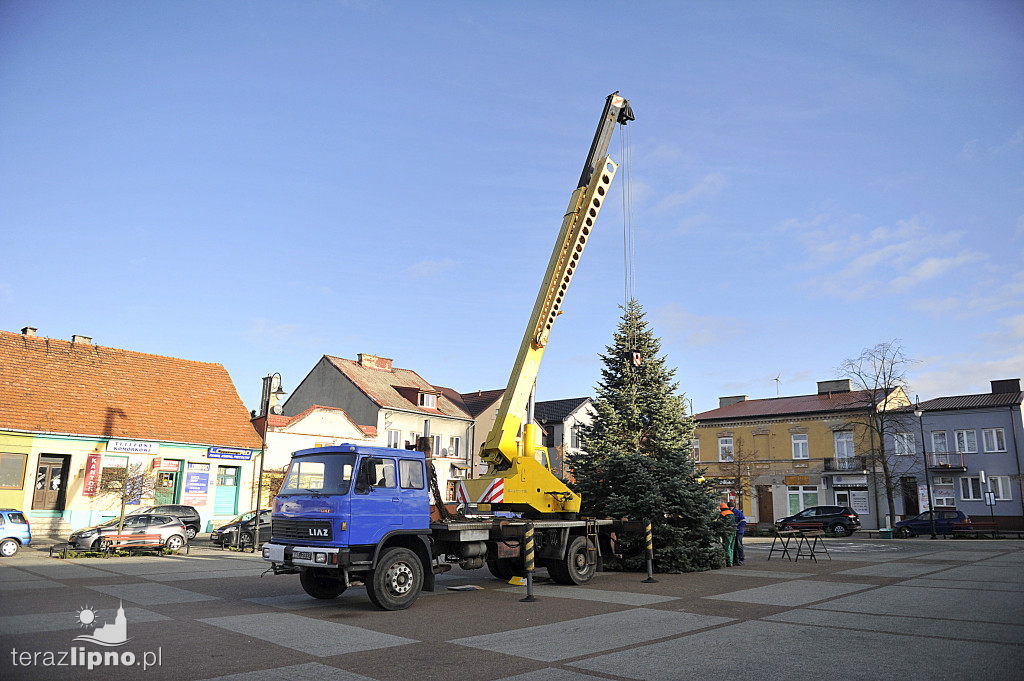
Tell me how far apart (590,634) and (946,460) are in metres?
43.9

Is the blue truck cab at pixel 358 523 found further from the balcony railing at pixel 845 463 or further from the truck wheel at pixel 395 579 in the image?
the balcony railing at pixel 845 463

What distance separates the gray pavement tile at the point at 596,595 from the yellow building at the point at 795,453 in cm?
3258

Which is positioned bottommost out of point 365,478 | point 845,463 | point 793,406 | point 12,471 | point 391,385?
point 365,478

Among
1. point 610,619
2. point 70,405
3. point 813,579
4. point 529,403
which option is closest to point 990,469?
point 813,579

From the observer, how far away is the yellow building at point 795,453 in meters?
44.8

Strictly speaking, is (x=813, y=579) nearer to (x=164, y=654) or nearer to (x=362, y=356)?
(x=164, y=654)

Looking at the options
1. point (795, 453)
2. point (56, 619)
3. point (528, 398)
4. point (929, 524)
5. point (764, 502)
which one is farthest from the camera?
point (764, 502)

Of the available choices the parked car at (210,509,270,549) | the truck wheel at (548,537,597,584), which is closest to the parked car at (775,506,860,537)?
the truck wheel at (548,537,597,584)

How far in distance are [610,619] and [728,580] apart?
21.4 ft

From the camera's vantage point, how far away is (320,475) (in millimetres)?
11344

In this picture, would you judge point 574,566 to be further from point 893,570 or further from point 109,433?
point 109,433

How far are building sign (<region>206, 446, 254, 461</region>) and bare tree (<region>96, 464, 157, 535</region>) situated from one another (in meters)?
2.96

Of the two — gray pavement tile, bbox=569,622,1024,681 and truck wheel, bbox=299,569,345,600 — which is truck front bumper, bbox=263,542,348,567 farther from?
gray pavement tile, bbox=569,622,1024,681

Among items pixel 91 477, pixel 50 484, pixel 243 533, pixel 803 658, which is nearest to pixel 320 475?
pixel 803 658
